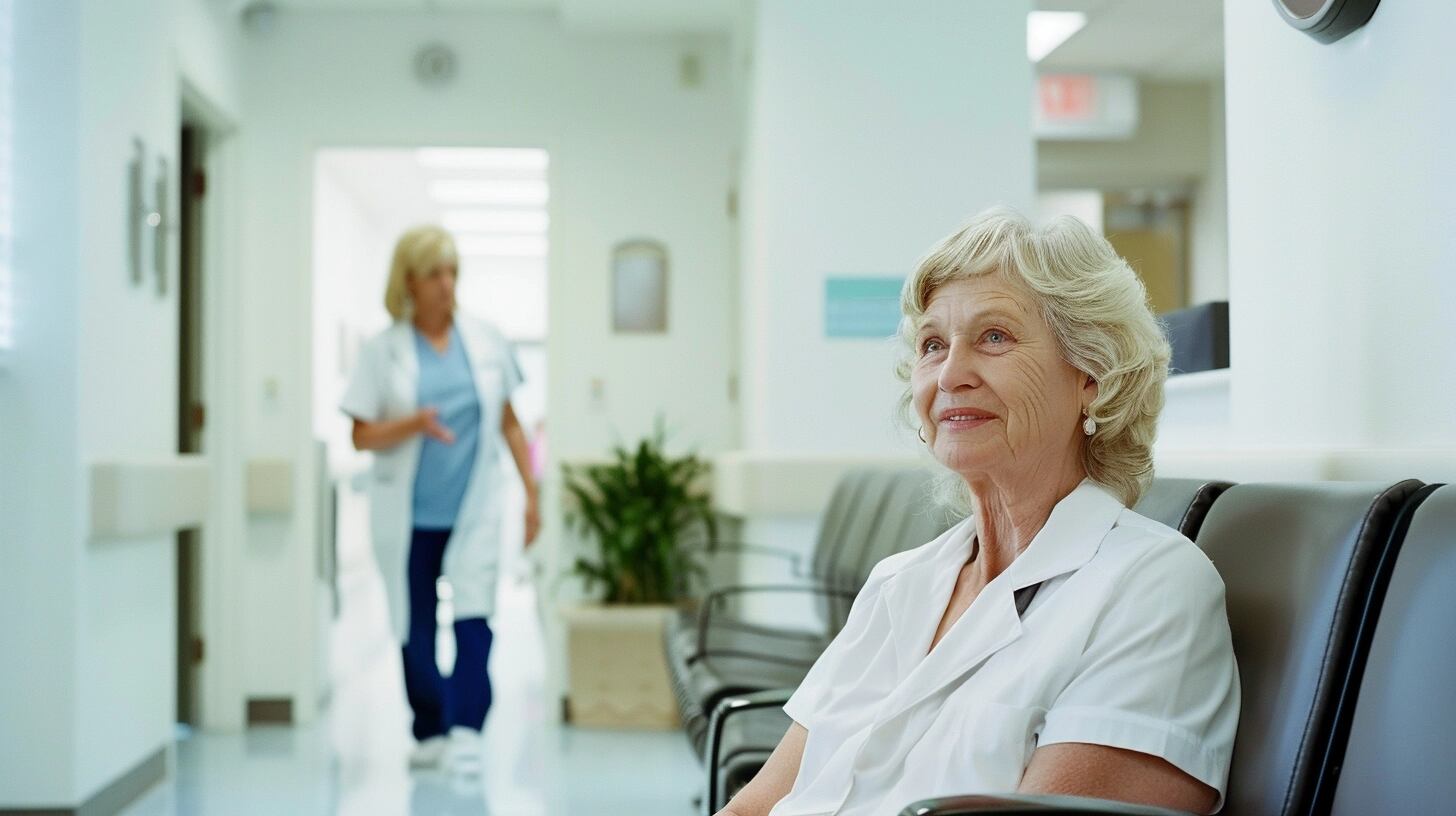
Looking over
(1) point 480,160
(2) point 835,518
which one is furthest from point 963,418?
(1) point 480,160

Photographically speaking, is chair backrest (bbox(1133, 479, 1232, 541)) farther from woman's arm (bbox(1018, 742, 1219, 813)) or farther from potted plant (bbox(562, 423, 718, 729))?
potted plant (bbox(562, 423, 718, 729))

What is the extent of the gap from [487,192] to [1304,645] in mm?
9641

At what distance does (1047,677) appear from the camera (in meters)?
1.39

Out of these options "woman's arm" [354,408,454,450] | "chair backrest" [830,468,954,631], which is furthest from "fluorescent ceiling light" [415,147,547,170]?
"chair backrest" [830,468,954,631]

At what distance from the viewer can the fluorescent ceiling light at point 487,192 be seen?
999 centimetres

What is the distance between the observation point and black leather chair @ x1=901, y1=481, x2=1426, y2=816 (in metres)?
1.30

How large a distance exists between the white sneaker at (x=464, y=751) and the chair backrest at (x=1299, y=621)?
348 cm

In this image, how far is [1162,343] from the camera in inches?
63.8

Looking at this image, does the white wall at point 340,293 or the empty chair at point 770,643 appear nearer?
the empty chair at point 770,643

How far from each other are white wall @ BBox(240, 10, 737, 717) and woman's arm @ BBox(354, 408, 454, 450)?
1.14 meters

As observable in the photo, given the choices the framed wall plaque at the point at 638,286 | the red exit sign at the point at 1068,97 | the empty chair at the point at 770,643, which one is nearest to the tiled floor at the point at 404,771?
the empty chair at the point at 770,643

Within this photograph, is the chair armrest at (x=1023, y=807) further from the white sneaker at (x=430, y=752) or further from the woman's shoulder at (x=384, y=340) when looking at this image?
the woman's shoulder at (x=384, y=340)

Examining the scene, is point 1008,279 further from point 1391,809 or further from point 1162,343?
point 1391,809

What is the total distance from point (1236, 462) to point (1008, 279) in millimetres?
645
